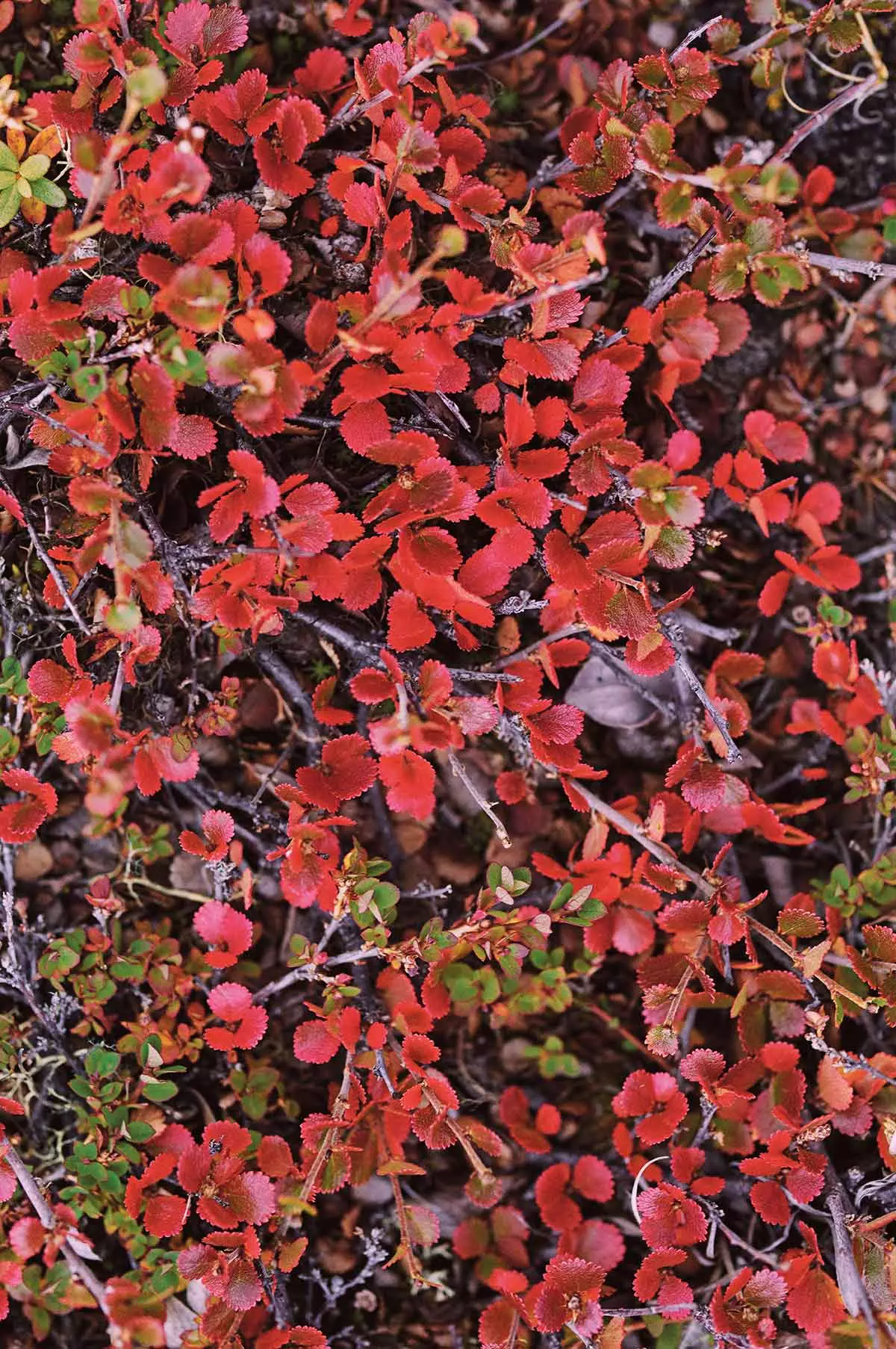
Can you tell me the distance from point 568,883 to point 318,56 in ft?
5.18

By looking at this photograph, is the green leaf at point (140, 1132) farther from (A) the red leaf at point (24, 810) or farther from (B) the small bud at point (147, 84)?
(B) the small bud at point (147, 84)

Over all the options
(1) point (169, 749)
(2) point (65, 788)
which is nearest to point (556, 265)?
(1) point (169, 749)

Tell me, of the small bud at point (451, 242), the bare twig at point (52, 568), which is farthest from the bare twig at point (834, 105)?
the bare twig at point (52, 568)

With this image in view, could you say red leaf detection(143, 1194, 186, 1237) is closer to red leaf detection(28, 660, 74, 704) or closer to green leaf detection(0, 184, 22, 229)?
red leaf detection(28, 660, 74, 704)

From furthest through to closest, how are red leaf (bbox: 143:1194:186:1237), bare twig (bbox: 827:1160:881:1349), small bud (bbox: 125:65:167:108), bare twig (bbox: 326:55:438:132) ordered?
red leaf (bbox: 143:1194:186:1237) → bare twig (bbox: 827:1160:881:1349) → bare twig (bbox: 326:55:438:132) → small bud (bbox: 125:65:167:108)

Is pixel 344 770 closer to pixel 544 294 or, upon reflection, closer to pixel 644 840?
pixel 644 840

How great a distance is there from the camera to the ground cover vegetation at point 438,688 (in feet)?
5.42

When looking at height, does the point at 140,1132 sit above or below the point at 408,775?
below

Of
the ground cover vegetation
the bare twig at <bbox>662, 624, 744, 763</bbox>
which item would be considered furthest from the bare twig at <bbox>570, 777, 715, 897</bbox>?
the bare twig at <bbox>662, 624, 744, 763</bbox>

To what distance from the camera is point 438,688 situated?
1.65 m

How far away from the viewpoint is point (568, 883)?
6.10 feet

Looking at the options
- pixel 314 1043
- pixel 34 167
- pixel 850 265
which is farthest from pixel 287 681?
pixel 850 265

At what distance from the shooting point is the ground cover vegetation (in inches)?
65.1

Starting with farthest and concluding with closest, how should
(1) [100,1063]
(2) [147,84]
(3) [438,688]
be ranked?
(1) [100,1063] < (3) [438,688] < (2) [147,84]
